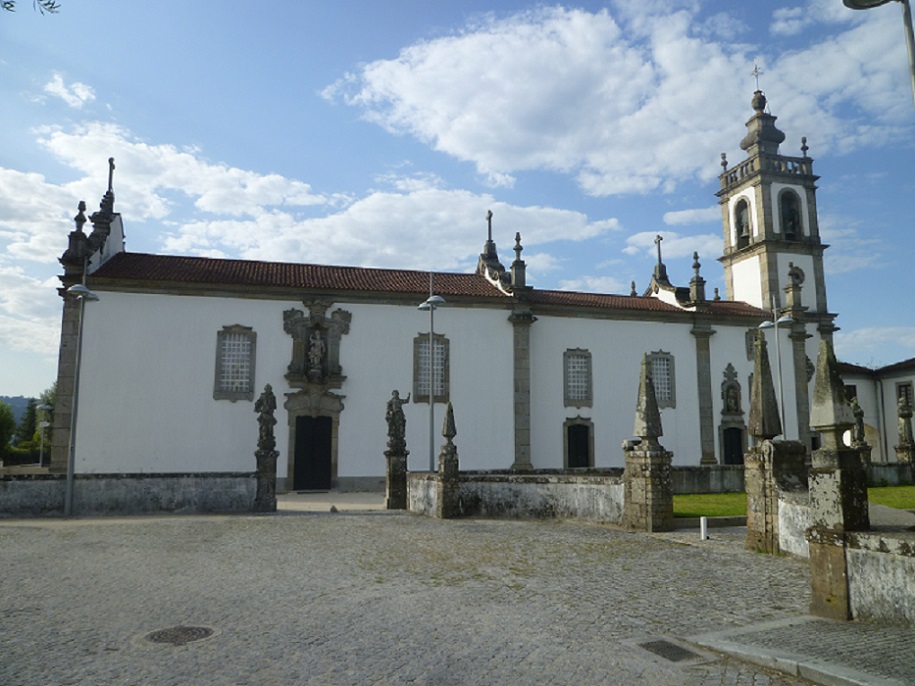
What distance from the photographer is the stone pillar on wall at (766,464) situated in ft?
32.5

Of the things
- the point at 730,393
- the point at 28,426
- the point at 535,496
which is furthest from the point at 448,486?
the point at 28,426

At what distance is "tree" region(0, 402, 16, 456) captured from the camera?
48.2m

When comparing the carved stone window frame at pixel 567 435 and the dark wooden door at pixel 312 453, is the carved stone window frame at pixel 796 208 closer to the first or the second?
the carved stone window frame at pixel 567 435

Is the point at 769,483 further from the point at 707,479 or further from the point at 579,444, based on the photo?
the point at 579,444

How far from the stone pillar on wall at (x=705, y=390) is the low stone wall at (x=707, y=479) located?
328 inches

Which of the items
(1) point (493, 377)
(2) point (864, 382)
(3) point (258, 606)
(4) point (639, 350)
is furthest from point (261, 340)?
(2) point (864, 382)

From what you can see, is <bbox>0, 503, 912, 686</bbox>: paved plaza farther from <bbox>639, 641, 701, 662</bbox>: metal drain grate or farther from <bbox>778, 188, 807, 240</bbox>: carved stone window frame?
<bbox>778, 188, 807, 240</bbox>: carved stone window frame

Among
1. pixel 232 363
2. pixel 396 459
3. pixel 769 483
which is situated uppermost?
pixel 232 363

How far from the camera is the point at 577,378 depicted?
91.4ft

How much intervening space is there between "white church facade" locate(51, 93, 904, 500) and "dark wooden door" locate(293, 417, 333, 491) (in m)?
0.05

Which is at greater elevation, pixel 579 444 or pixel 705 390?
pixel 705 390

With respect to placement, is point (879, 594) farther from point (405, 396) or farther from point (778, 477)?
point (405, 396)

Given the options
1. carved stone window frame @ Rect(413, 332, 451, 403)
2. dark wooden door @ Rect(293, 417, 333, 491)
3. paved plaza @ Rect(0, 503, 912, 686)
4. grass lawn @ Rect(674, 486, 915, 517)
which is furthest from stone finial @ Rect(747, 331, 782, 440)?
dark wooden door @ Rect(293, 417, 333, 491)

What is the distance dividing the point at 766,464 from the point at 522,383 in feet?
54.5
